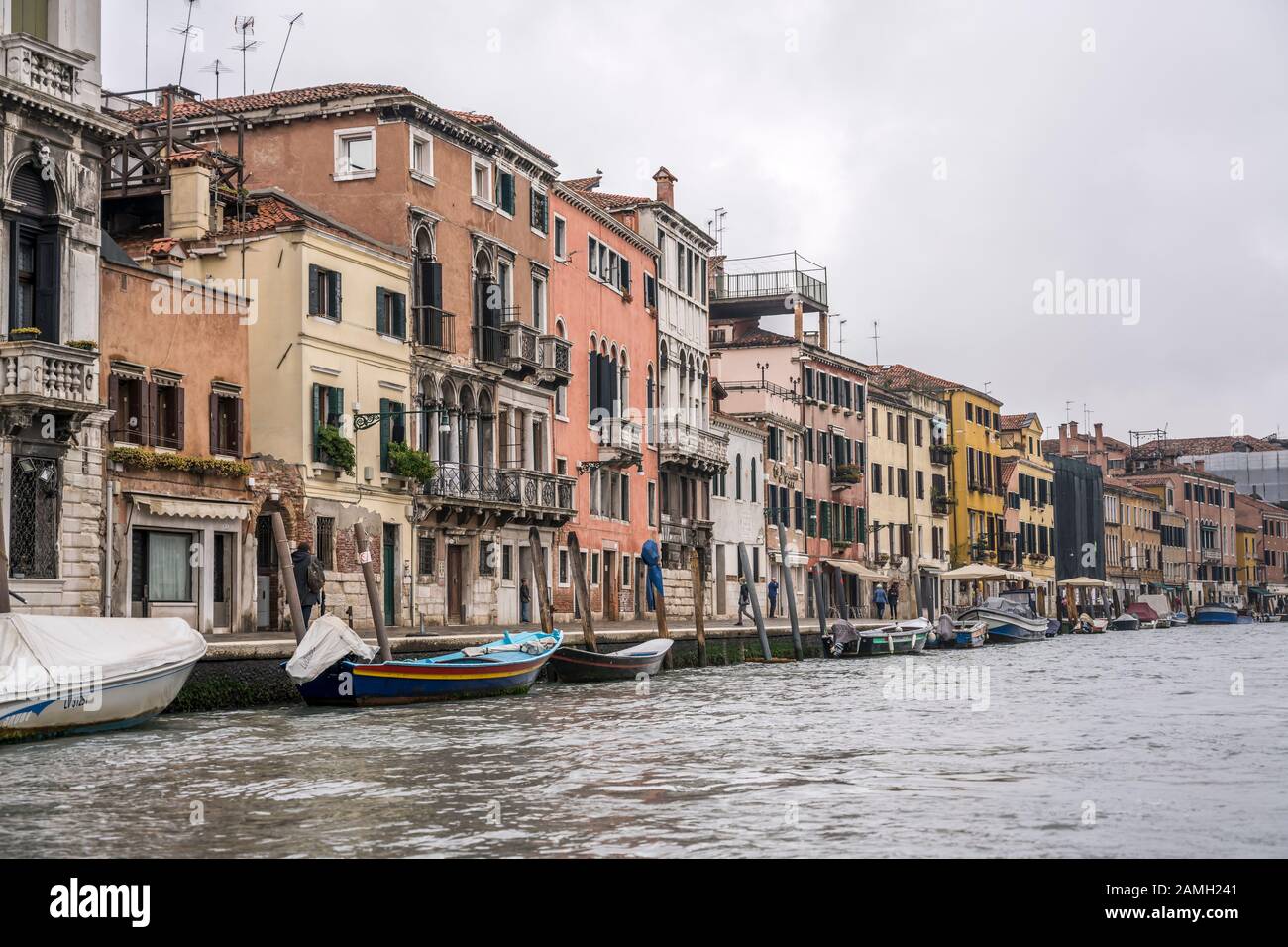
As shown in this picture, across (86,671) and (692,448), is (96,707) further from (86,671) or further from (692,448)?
(692,448)

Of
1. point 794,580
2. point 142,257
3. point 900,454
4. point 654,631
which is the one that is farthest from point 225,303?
point 900,454

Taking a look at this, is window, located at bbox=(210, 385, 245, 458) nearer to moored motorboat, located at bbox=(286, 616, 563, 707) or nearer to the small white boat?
moored motorboat, located at bbox=(286, 616, 563, 707)

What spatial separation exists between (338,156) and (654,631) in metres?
11.7

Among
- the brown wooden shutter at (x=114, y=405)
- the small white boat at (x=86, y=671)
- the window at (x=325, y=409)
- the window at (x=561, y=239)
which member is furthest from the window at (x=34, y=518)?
the window at (x=561, y=239)

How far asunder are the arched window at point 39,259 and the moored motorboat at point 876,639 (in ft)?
83.8

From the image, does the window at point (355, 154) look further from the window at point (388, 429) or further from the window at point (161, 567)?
the window at point (161, 567)

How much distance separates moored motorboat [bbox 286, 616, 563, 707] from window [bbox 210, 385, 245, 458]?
19.4ft

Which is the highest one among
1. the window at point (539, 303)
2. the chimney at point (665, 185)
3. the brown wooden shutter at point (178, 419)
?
the chimney at point (665, 185)

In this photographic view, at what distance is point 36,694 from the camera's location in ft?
62.4

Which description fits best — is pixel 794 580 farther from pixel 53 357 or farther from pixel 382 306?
pixel 53 357

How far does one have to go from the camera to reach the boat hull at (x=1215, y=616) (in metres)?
95.8

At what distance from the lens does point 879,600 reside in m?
63.3

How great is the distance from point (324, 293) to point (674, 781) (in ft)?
61.3

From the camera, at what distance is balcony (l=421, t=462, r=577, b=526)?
3616 centimetres
